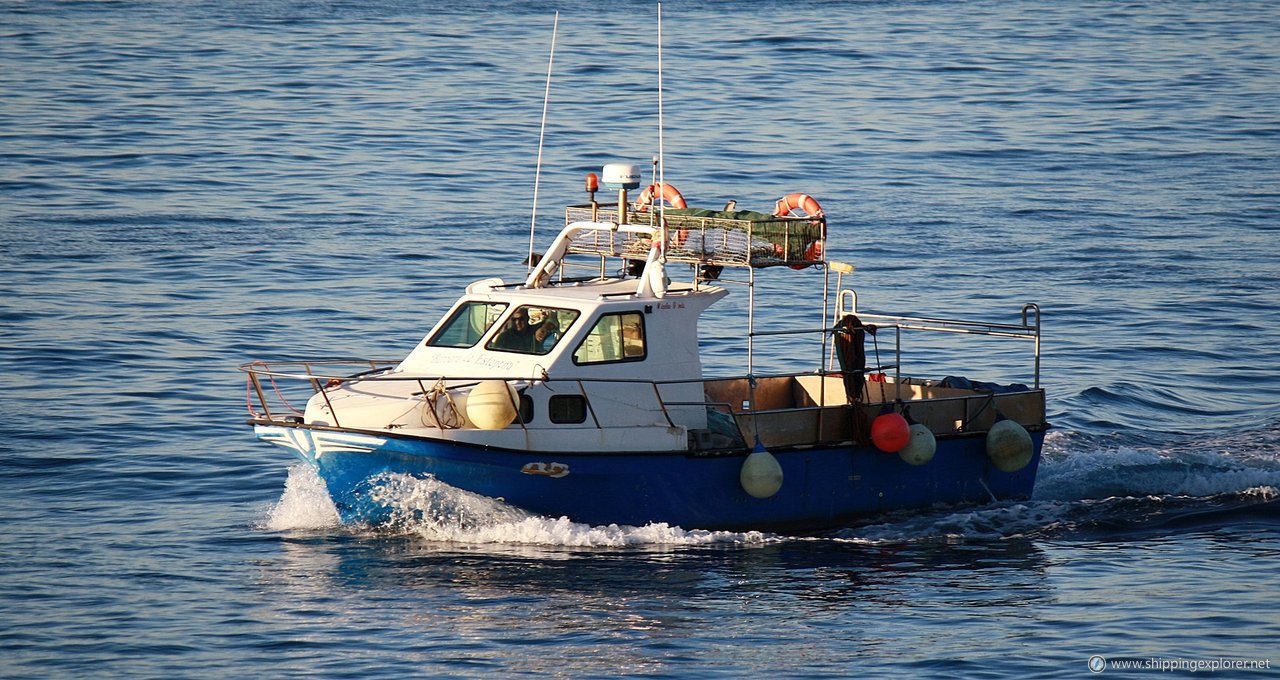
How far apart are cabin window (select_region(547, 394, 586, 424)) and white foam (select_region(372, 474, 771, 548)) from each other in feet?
3.33

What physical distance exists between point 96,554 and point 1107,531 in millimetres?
11117

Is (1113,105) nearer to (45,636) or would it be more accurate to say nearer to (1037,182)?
(1037,182)

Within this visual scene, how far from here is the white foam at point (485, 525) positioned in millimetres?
17641

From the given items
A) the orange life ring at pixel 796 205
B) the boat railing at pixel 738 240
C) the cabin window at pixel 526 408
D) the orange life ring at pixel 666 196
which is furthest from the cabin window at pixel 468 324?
the orange life ring at pixel 796 205

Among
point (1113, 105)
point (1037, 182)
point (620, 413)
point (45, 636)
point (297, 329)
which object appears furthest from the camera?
point (1113, 105)

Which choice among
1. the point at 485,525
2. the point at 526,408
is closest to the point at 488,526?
the point at 485,525

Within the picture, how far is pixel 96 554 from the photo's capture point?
18078mm

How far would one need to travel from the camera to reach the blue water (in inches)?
634

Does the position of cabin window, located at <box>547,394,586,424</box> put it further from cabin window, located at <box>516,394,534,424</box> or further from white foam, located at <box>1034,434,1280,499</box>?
white foam, located at <box>1034,434,1280,499</box>

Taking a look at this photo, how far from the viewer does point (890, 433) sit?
18875mm

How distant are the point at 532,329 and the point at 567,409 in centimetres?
114

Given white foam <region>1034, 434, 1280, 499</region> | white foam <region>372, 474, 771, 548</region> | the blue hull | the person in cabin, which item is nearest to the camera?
the blue hull

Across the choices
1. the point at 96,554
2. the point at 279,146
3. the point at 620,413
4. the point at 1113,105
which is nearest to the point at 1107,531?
the point at 620,413

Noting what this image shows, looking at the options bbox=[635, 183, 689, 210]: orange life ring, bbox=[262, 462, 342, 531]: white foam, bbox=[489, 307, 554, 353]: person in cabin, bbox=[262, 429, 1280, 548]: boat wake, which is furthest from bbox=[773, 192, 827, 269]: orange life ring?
bbox=[262, 462, 342, 531]: white foam
